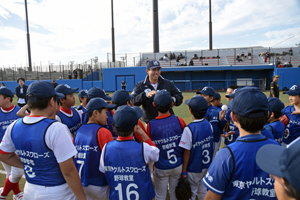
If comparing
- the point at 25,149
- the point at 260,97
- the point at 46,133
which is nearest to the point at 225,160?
the point at 260,97

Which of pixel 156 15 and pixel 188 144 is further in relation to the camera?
pixel 156 15

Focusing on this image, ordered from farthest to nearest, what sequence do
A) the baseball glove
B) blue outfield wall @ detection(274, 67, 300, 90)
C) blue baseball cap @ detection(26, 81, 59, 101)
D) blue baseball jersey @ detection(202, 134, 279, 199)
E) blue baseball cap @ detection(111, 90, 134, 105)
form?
blue outfield wall @ detection(274, 67, 300, 90), blue baseball cap @ detection(111, 90, 134, 105), the baseball glove, blue baseball cap @ detection(26, 81, 59, 101), blue baseball jersey @ detection(202, 134, 279, 199)

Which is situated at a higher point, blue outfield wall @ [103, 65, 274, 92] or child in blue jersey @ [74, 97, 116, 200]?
blue outfield wall @ [103, 65, 274, 92]

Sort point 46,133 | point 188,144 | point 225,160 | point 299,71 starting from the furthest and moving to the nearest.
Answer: point 299,71 < point 188,144 < point 46,133 < point 225,160

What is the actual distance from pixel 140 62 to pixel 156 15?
776 cm

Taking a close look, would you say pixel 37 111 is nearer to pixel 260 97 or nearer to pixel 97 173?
pixel 97 173

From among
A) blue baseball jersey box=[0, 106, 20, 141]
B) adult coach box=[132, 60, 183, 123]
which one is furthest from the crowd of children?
blue baseball jersey box=[0, 106, 20, 141]

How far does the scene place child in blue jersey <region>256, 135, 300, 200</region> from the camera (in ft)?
2.58

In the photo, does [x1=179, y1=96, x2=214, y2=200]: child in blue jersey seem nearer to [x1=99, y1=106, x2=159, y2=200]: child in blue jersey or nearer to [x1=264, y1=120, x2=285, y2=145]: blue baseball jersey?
[x1=99, y1=106, x2=159, y2=200]: child in blue jersey

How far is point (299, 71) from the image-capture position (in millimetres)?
24859

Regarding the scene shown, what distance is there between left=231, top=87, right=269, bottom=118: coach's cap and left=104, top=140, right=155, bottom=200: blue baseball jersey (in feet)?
3.48

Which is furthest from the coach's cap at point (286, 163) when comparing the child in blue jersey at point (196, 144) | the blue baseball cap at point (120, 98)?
the blue baseball cap at point (120, 98)

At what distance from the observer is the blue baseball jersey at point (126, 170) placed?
6.25 ft

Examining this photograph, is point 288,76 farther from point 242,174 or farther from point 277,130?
point 242,174
